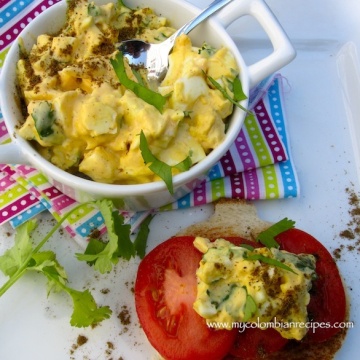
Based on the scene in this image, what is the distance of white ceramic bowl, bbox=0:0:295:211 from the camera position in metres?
1.84

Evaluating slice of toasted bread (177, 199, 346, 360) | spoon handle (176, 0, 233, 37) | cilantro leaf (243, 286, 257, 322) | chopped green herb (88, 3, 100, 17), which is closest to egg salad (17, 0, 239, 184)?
chopped green herb (88, 3, 100, 17)

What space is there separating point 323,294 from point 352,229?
1.25 feet

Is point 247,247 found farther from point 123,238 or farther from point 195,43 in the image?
point 195,43

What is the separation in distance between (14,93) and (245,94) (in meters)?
0.82

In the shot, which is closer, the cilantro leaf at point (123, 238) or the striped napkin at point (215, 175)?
the cilantro leaf at point (123, 238)

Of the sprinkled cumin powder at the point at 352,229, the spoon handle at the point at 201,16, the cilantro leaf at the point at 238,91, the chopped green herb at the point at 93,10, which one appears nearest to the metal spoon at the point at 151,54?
the spoon handle at the point at 201,16

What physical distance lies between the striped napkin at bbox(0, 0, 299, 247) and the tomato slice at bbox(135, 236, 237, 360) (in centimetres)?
24

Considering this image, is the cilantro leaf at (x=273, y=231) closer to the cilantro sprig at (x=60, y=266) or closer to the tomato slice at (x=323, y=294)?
the tomato slice at (x=323, y=294)

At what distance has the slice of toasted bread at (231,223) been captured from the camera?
213cm

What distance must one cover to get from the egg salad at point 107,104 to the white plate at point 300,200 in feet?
1.42

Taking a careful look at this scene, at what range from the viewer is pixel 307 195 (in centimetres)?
227

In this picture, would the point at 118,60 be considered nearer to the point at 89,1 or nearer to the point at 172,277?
the point at 89,1

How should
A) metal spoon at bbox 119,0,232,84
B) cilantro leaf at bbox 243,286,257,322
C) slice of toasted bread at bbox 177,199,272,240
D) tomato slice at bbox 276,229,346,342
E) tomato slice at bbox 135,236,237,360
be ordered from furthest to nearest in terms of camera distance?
slice of toasted bread at bbox 177,199,272,240, metal spoon at bbox 119,0,232,84, tomato slice at bbox 276,229,346,342, tomato slice at bbox 135,236,237,360, cilantro leaf at bbox 243,286,257,322

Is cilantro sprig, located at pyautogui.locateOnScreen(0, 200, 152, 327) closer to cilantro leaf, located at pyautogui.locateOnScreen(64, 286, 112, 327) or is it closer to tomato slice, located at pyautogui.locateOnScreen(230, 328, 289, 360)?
cilantro leaf, located at pyautogui.locateOnScreen(64, 286, 112, 327)
